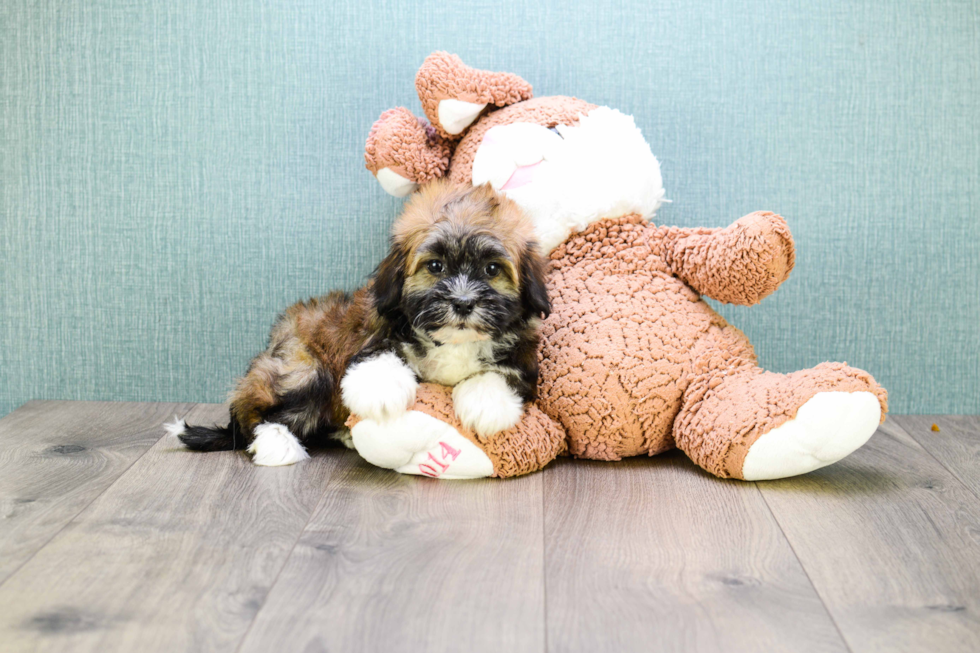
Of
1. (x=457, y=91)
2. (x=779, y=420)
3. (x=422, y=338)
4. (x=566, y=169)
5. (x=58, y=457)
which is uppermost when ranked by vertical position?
(x=457, y=91)

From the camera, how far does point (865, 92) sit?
2.31m

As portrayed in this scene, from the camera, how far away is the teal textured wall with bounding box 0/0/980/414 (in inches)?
90.1

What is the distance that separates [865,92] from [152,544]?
7.06 feet

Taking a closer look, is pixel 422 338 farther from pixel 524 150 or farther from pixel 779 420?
pixel 779 420

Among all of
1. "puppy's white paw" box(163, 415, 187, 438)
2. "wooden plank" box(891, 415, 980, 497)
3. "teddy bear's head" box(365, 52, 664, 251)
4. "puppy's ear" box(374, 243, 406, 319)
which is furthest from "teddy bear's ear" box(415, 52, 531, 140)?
"wooden plank" box(891, 415, 980, 497)

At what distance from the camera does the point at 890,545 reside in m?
1.52

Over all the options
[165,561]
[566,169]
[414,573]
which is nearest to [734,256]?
[566,169]

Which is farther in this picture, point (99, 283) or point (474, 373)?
point (99, 283)

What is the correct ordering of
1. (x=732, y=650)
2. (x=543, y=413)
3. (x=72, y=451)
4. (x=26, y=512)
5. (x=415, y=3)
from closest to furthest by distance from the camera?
(x=732, y=650)
(x=26, y=512)
(x=543, y=413)
(x=72, y=451)
(x=415, y=3)

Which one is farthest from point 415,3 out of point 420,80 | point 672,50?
point 672,50

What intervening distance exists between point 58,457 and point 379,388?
2.95 ft

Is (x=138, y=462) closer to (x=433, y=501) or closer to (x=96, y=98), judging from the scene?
(x=433, y=501)

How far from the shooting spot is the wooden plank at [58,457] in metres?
1.57

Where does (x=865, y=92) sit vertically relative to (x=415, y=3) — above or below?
below
